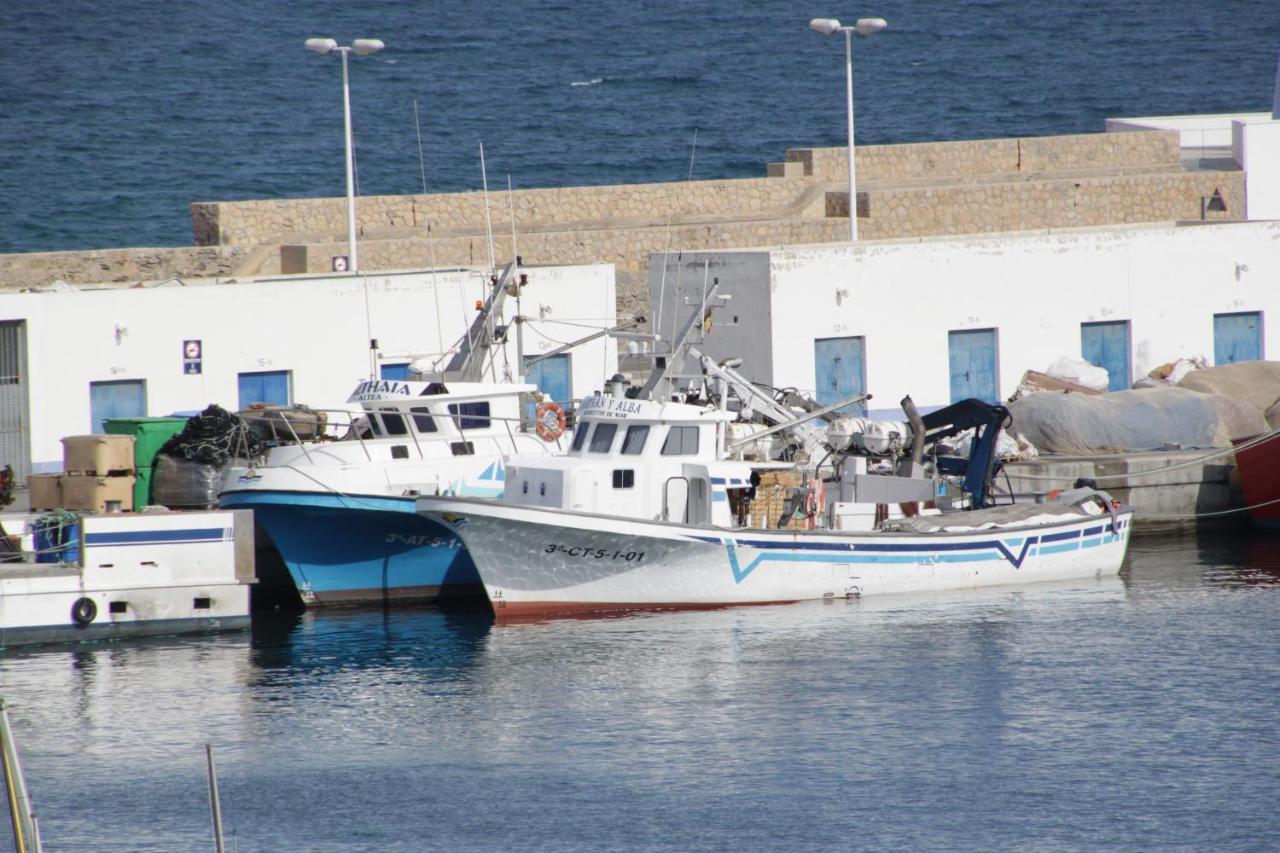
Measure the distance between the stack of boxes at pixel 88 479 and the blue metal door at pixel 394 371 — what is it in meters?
5.50

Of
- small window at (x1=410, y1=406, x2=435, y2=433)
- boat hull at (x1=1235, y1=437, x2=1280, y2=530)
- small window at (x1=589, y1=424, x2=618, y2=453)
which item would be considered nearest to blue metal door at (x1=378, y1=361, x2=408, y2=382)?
small window at (x1=410, y1=406, x2=435, y2=433)

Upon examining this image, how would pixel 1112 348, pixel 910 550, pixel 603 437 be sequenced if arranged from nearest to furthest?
pixel 603 437 < pixel 910 550 < pixel 1112 348

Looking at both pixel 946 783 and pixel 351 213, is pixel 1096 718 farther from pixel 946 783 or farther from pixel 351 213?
pixel 351 213

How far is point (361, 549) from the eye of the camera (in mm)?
25703

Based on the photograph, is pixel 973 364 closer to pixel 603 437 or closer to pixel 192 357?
pixel 603 437

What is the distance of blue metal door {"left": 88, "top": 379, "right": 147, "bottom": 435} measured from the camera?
2817 centimetres

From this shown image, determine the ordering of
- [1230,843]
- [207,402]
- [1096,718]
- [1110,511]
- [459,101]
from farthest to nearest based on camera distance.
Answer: [459,101]
[207,402]
[1110,511]
[1096,718]
[1230,843]

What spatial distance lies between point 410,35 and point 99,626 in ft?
271

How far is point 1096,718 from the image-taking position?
19406 millimetres

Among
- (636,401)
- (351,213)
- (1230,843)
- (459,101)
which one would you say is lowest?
(1230,843)

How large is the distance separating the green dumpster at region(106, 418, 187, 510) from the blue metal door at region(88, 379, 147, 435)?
5.34 ft

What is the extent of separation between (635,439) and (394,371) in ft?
23.0

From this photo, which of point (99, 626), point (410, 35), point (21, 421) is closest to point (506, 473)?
point (99, 626)

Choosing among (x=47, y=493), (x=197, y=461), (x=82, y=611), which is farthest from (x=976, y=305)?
(x=82, y=611)
